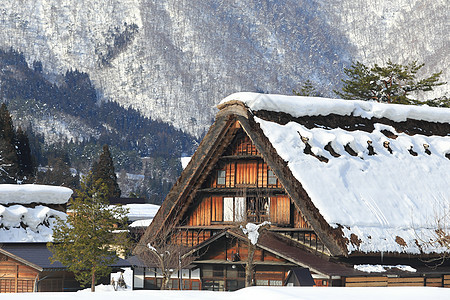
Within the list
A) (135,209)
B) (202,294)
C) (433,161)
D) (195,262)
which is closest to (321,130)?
(433,161)

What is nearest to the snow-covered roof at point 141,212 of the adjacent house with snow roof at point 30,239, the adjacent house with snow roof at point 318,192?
the adjacent house with snow roof at point 30,239

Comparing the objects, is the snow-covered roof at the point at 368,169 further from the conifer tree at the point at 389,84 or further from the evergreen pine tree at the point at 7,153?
the evergreen pine tree at the point at 7,153

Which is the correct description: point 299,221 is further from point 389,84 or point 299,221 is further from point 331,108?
point 389,84

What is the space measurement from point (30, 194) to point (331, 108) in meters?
20.2

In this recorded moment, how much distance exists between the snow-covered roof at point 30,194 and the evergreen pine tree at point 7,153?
Result: 48468 millimetres

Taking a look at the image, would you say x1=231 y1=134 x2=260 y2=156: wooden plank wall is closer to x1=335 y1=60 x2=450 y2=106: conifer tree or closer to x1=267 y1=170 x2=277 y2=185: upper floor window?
x1=267 y1=170 x2=277 y2=185: upper floor window

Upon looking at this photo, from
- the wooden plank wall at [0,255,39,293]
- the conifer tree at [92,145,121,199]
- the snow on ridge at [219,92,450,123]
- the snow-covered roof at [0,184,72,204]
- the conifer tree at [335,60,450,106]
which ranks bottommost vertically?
the wooden plank wall at [0,255,39,293]

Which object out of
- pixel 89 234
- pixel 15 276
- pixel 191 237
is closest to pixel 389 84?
pixel 191 237

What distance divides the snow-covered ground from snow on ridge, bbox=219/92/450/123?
63.1 feet

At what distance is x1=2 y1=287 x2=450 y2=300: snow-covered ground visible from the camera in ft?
38.6

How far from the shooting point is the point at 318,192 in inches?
1116

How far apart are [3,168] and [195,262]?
6759cm

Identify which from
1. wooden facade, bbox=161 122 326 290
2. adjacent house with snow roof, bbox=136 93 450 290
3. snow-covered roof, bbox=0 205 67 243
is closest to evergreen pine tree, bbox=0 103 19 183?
snow-covered roof, bbox=0 205 67 243

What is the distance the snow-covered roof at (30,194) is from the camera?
143ft
